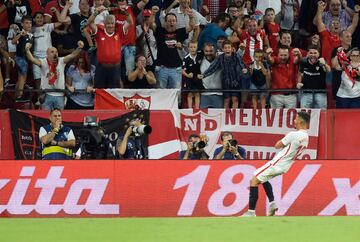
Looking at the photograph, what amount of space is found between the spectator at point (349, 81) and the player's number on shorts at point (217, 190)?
12.9 ft

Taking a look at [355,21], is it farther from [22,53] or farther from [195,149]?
[22,53]

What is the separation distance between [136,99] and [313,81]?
3.39 metres

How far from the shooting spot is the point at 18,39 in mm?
21094

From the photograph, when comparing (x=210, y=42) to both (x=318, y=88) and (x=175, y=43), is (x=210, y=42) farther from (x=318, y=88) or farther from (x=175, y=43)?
(x=318, y=88)

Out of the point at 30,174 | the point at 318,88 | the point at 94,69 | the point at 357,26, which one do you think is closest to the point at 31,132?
the point at 94,69

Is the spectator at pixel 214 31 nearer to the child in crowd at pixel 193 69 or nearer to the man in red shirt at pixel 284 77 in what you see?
the child in crowd at pixel 193 69

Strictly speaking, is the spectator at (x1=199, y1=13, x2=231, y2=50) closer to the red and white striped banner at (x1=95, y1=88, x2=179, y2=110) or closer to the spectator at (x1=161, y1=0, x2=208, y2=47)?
the spectator at (x1=161, y1=0, x2=208, y2=47)

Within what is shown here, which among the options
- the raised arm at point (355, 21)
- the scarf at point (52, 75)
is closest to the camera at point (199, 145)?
the scarf at point (52, 75)

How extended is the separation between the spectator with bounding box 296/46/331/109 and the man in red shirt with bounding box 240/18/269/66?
1004 millimetres

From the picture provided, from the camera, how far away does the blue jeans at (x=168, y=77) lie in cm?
2102

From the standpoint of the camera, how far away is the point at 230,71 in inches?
808

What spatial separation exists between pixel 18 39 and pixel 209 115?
13.2 feet

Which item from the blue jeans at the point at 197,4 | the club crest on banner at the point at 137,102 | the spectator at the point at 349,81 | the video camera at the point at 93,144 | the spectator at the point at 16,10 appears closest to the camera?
the video camera at the point at 93,144

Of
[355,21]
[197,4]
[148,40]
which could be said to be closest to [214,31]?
[148,40]
